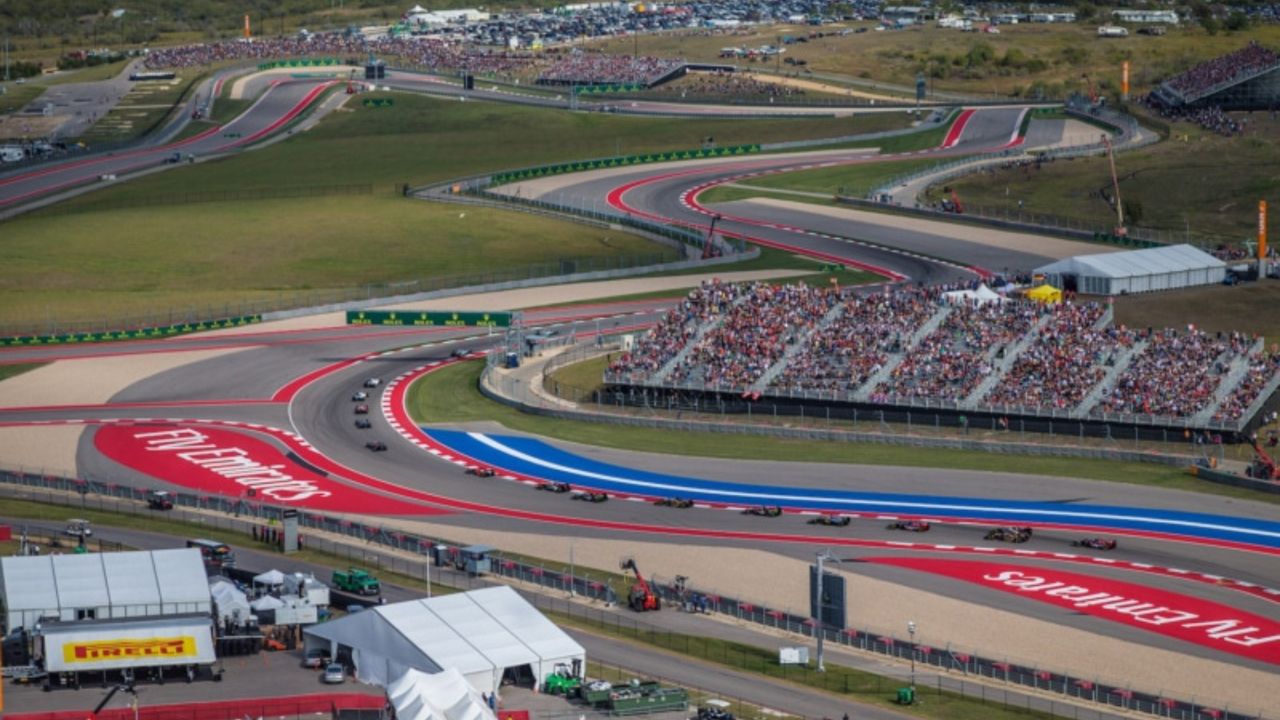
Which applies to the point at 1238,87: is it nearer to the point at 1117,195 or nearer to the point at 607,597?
the point at 1117,195

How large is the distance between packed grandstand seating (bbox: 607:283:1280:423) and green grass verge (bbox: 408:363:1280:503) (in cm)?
376

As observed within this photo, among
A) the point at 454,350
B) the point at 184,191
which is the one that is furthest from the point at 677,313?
the point at 184,191

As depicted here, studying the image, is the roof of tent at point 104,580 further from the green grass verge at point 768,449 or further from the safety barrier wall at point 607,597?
the green grass verge at point 768,449

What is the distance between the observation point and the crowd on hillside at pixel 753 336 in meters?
96.6

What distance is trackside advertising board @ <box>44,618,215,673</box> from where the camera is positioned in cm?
5712

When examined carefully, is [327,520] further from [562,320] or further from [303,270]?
[303,270]

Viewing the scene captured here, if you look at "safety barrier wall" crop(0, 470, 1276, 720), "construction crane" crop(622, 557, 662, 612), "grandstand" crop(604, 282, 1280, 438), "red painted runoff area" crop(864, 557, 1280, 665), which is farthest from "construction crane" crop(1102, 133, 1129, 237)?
"construction crane" crop(622, 557, 662, 612)

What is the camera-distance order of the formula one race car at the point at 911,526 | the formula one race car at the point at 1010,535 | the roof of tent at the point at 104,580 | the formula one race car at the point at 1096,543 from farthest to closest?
1. the formula one race car at the point at 911,526
2. the formula one race car at the point at 1010,535
3. the formula one race car at the point at 1096,543
4. the roof of tent at the point at 104,580

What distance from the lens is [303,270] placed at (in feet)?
445

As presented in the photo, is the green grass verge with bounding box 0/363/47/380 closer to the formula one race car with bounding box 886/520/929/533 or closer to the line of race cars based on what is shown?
the line of race cars

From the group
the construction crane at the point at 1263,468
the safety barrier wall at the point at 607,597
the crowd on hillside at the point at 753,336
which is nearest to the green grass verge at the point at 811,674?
the safety barrier wall at the point at 607,597

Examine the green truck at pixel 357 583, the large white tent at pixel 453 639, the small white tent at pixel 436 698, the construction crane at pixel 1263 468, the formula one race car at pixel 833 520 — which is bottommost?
the formula one race car at pixel 833 520

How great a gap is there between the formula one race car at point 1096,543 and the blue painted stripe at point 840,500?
8.45ft

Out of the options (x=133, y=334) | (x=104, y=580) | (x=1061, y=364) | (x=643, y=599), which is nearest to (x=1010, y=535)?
(x=643, y=599)
